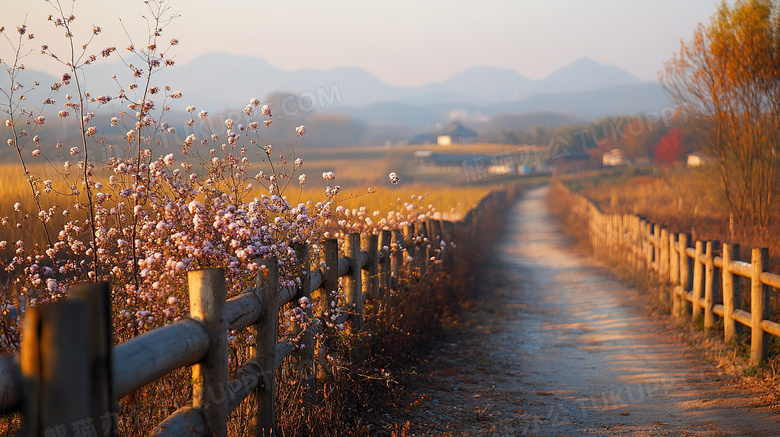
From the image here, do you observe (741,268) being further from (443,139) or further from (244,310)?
(443,139)

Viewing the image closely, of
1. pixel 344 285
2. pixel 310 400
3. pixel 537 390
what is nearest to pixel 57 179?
pixel 344 285


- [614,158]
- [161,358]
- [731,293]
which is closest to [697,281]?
[731,293]

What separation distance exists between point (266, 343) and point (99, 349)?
194cm

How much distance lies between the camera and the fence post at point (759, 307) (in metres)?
6.78

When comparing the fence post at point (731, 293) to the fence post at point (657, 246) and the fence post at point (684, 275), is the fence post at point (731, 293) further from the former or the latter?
the fence post at point (657, 246)

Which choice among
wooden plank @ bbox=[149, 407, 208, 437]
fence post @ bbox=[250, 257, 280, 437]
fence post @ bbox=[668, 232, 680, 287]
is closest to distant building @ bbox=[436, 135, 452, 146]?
fence post @ bbox=[668, 232, 680, 287]

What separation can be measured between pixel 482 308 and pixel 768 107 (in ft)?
27.3

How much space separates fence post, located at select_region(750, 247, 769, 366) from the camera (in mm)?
6781

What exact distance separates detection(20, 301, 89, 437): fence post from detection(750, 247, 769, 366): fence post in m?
A: 6.71

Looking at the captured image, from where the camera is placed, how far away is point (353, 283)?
632cm

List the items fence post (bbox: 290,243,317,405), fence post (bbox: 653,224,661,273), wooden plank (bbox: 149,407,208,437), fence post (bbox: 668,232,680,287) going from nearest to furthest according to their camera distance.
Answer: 1. wooden plank (bbox: 149,407,208,437)
2. fence post (bbox: 290,243,317,405)
3. fence post (bbox: 668,232,680,287)
4. fence post (bbox: 653,224,661,273)

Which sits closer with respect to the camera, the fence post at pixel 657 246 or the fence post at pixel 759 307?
the fence post at pixel 759 307

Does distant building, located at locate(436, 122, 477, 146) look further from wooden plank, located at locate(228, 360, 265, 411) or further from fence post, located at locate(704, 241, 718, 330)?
wooden plank, located at locate(228, 360, 265, 411)

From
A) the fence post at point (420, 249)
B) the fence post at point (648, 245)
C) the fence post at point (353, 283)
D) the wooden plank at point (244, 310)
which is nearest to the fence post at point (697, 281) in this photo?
the fence post at point (648, 245)
